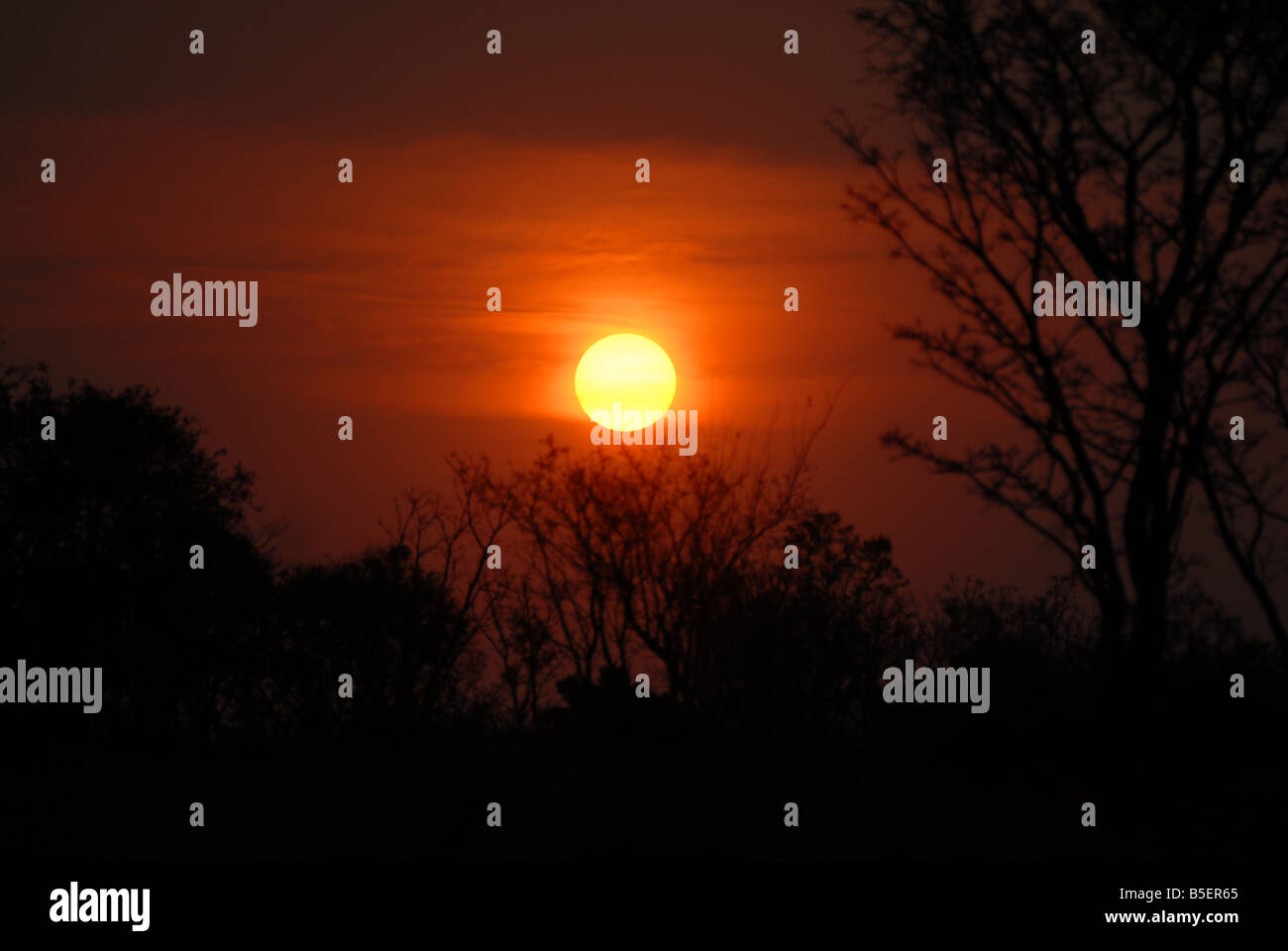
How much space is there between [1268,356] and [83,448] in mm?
21697

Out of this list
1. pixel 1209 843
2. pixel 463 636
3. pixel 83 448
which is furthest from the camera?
pixel 463 636

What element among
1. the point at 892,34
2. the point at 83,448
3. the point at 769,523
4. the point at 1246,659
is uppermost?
the point at 892,34

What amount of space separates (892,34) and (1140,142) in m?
2.51

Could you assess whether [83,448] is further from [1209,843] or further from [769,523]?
[1209,843]

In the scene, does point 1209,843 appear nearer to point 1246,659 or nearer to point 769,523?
point 1246,659

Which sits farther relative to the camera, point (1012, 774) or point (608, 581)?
point (608, 581)
